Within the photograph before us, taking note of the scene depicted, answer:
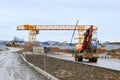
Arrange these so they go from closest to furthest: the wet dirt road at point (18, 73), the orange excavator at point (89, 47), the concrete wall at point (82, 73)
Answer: the concrete wall at point (82, 73), the wet dirt road at point (18, 73), the orange excavator at point (89, 47)

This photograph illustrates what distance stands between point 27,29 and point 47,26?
8423mm

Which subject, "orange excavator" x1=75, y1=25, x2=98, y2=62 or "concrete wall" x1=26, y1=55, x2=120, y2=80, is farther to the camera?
"orange excavator" x1=75, y1=25, x2=98, y2=62

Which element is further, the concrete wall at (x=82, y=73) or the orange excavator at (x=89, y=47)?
the orange excavator at (x=89, y=47)

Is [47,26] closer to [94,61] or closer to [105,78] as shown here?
[94,61]

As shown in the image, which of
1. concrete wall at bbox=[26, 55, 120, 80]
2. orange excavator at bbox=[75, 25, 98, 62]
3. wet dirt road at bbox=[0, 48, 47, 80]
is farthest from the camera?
orange excavator at bbox=[75, 25, 98, 62]

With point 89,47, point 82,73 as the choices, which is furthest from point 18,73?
point 89,47

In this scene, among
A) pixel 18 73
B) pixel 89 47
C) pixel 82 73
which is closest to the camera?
pixel 82 73

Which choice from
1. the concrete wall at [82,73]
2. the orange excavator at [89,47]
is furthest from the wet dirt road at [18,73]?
the orange excavator at [89,47]

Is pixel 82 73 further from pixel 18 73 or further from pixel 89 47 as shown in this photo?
pixel 89 47

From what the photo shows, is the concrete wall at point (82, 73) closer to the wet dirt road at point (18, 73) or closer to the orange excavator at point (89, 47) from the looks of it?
the wet dirt road at point (18, 73)

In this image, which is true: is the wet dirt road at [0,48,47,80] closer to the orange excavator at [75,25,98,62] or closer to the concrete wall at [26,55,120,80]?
the concrete wall at [26,55,120,80]

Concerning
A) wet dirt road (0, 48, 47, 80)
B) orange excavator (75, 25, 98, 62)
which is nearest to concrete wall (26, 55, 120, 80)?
wet dirt road (0, 48, 47, 80)

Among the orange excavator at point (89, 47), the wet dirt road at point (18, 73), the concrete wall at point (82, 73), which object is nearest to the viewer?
the concrete wall at point (82, 73)

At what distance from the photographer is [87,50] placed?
4900 cm
